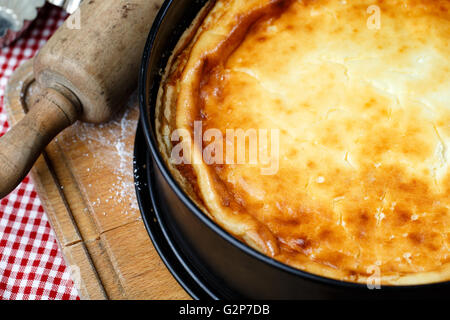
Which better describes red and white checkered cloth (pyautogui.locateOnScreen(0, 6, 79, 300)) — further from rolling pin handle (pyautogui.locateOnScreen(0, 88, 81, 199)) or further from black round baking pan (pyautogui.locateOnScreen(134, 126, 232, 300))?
black round baking pan (pyautogui.locateOnScreen(134, 126, 232, 300))

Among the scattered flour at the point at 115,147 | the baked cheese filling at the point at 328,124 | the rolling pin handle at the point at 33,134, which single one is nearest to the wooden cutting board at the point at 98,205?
the scattered flour at the point at 115,147

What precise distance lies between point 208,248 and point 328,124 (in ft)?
1.36

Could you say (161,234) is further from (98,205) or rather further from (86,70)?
(86,70)

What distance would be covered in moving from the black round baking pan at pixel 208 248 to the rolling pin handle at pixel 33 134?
0.29 m

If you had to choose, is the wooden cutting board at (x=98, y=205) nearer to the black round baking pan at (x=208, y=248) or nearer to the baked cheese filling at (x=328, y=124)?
the black round baking pan at (x=208, y=248)

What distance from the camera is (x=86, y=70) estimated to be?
1418mm

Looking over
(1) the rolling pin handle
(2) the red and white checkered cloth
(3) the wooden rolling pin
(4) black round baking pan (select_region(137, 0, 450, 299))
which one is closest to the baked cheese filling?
(4) black round baking pan (select_region(137, 0, 450, 299))

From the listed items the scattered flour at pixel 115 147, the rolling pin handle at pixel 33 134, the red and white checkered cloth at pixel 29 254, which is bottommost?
the red and white checkered cloth at pixel 29 254

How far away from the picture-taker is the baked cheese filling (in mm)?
1145

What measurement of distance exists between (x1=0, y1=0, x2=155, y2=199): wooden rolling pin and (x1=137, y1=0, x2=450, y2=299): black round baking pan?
16cm

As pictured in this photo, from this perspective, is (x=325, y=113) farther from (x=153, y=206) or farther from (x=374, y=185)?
(x=153, y=206)

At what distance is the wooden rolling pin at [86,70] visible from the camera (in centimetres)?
139

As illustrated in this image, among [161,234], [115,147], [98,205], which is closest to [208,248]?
[161,234]

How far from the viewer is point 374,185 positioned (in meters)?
1.21
